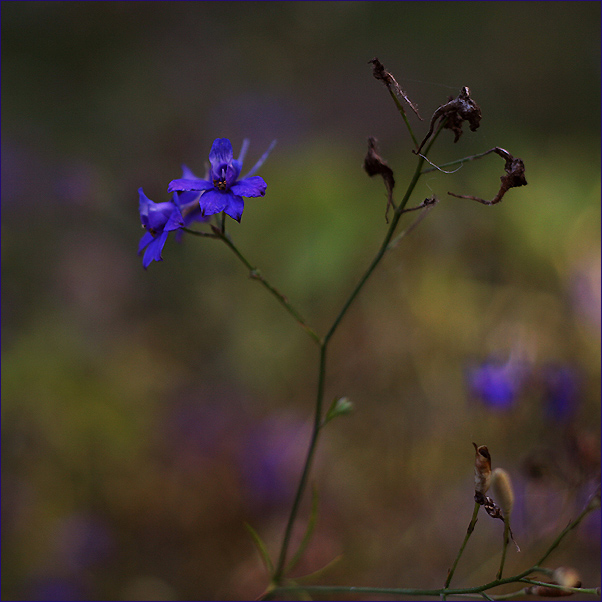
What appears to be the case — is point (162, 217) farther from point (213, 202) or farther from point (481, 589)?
point (481, 589)

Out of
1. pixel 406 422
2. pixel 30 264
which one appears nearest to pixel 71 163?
pixel 30 264

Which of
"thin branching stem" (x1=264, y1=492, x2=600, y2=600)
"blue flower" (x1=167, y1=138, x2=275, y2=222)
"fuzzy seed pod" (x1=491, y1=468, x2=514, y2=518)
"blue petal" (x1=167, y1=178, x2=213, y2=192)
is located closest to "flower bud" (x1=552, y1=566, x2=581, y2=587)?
"thin branching stem" (x1=264, y1=492, x2=600, y2=600)

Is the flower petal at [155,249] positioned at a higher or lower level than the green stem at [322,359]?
higher

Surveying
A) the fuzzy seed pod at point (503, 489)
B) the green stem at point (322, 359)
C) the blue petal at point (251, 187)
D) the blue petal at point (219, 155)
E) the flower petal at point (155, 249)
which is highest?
the blue petal at point (219, 155)

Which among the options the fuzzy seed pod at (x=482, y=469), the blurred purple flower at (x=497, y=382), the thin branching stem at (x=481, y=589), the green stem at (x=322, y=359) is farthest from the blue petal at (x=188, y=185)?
the blurred purple flower at (x=497, y=382)

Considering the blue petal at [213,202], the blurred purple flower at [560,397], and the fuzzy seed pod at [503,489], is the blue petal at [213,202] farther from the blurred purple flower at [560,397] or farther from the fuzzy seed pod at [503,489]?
Result: the blurred purple flower at [560,397]

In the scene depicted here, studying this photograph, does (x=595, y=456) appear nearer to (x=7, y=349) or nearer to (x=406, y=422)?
(x=406, y=422)
